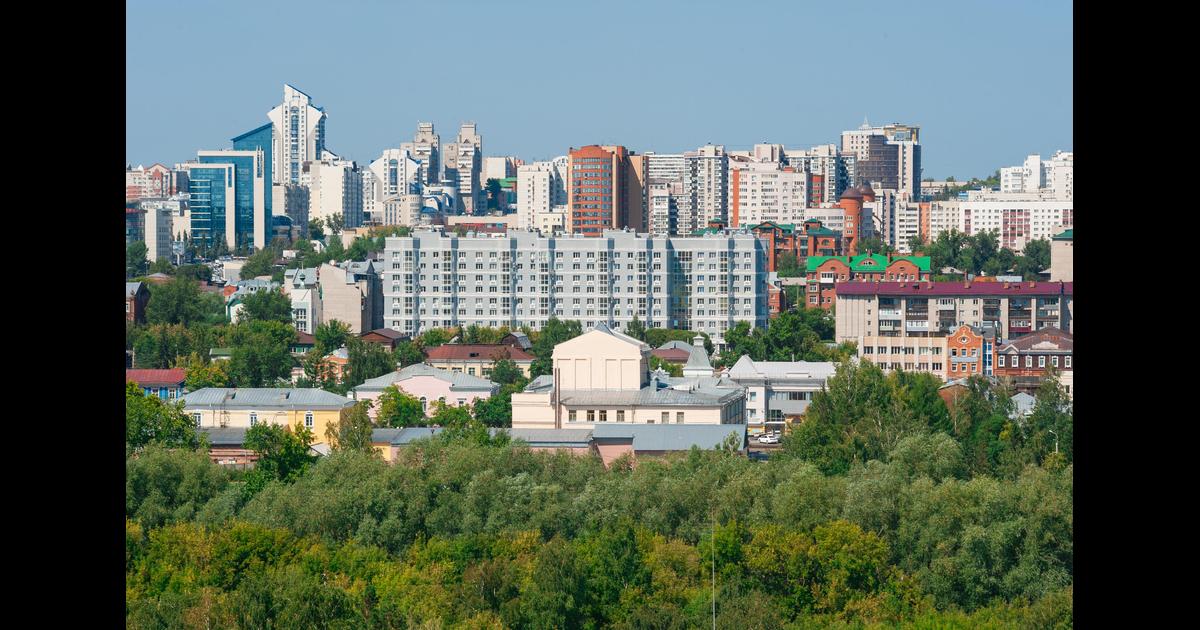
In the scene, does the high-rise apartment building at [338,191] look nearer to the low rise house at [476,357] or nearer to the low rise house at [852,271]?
the low rise house at [852,271]

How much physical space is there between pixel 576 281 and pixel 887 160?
23.2m

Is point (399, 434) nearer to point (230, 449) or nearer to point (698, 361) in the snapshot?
point (230, 449)

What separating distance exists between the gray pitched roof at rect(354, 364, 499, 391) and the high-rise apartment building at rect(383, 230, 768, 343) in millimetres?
5783

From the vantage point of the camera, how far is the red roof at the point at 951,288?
18.0 metres

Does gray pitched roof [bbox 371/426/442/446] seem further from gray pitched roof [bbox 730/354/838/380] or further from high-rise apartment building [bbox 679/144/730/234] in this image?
high-rise apartment building [bbox 679/144/730/234]

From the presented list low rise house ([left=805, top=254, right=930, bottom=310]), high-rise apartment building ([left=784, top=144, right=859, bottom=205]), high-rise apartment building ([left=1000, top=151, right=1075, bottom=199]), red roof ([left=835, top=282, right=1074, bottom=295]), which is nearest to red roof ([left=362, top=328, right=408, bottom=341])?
red roof ([left=835, top=282, right=1074, bottom=295])

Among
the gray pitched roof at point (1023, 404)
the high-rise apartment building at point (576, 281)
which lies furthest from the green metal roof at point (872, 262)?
the gray pitched roof at point (1023, 404)

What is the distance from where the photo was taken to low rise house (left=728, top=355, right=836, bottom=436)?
45.0ft

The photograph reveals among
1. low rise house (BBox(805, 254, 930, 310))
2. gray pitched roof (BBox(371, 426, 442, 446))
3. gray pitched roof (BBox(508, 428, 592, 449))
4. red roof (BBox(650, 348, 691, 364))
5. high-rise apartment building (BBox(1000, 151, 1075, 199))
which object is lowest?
gray pitched roof (BBox(371, 426, 442, 446))

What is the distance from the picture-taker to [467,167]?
143 ft

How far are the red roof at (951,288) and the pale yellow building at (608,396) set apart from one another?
6217mm

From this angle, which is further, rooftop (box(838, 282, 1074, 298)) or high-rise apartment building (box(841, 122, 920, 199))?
high-rise apartment building (box(841, 122, 920, 199))

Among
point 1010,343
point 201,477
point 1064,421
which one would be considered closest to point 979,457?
point 1064,421

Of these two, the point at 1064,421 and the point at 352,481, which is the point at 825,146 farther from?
the point at 352,481
